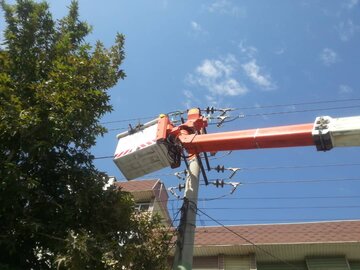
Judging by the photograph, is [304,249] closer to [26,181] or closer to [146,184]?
[146,184]

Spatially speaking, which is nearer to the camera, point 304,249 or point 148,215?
point 148,215

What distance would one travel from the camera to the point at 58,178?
972 cm

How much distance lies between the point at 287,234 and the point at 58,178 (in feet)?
33.8

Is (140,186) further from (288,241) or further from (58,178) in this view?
(58,178)

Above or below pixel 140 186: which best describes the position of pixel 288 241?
below

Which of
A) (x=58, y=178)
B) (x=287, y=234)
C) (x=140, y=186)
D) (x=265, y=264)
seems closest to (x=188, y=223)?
(x=58, y=178)

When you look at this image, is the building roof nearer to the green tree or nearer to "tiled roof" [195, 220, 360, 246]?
"tiled roof" [195, 220, 360, 246]

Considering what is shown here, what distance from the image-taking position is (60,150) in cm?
998

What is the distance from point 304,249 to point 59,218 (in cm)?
1055

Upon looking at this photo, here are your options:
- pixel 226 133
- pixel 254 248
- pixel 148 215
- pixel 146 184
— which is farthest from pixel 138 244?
pixel 146 184

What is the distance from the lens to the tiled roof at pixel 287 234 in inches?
627

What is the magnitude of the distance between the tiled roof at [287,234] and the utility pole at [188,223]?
7.06 m

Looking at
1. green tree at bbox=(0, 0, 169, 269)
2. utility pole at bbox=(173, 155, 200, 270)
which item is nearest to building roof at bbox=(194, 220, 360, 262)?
utility pole at bbox=(173, 155, 200, 270)

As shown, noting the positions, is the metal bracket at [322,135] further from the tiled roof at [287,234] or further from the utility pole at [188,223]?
the tiled roof at [287,234]
